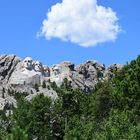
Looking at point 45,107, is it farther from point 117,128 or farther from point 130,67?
point 117,128

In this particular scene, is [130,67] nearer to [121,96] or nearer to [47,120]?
[121,96]

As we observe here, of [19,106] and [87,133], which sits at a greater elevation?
[19,106]

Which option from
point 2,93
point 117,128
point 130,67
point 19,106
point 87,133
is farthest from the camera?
point 2,93

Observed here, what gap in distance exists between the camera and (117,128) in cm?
4616

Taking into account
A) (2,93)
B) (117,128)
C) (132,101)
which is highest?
(2,93)

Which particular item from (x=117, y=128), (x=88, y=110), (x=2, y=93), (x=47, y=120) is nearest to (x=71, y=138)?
(x=117, y=128)

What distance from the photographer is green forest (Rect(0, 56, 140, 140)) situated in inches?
2532

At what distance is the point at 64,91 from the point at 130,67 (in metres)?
16.9

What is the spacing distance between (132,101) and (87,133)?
43.0 feet

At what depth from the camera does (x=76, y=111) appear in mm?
86062

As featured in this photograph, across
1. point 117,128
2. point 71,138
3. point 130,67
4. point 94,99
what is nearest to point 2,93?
point 94,99

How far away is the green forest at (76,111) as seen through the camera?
6431 cm

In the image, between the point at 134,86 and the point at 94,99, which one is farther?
the point at 94,99

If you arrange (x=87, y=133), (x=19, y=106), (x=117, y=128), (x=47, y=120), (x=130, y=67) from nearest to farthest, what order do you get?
(x=117, y=128), (x=87, y=133), (x=130, y=67), (x=47, y=120), (x=19, y=106)
